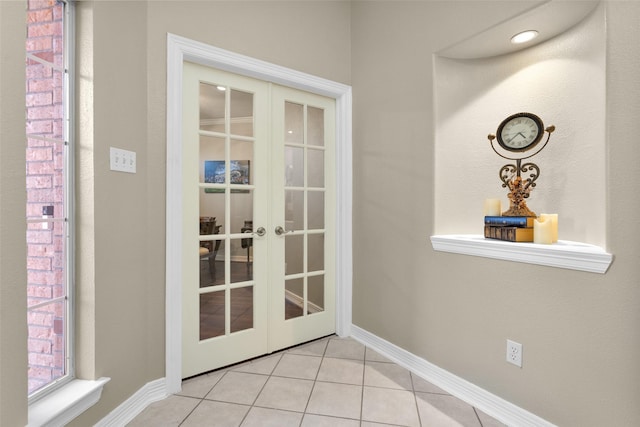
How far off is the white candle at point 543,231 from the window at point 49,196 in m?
2.19

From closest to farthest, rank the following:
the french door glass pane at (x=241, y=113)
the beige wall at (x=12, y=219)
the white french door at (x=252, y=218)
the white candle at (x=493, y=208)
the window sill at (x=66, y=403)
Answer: the beige wall at (x=12, y=219), the window sill at (x=66, y=403), the white candle at (x=493, y=208), the white french door at (x=252, y=218), the french door glass pane at (x=241, y=113)

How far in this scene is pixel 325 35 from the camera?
8.13 ft

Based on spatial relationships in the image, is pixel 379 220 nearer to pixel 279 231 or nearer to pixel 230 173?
pixel 279 231

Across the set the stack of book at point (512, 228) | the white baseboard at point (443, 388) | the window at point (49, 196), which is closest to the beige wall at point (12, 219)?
the window at point (49, 196)

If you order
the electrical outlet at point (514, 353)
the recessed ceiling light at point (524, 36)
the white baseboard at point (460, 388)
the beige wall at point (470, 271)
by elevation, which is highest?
the recessed ceiling light at point (524, 36)

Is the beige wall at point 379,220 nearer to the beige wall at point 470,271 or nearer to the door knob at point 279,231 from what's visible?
the beige wall at point 470,271

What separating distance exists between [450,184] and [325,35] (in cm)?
152

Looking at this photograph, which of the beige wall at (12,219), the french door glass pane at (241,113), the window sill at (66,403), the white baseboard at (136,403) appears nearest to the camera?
the beige wall at (12,219)

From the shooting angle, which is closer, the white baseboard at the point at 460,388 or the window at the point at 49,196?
the window at the point at 49,196

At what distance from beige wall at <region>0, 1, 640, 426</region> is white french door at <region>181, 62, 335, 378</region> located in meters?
0.21

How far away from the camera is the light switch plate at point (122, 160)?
59.2 inches

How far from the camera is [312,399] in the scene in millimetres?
1771

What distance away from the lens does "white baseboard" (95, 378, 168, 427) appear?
149 centimetres

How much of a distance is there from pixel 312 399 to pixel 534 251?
1391 millimetres
